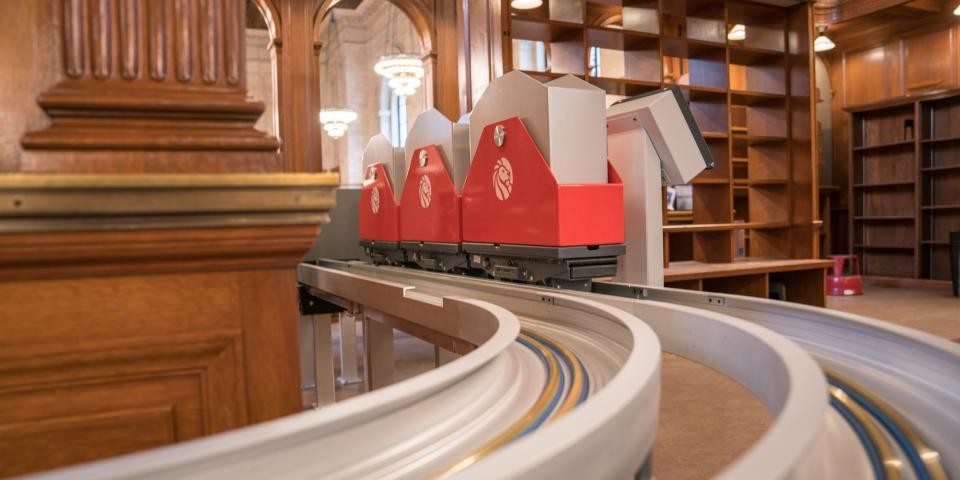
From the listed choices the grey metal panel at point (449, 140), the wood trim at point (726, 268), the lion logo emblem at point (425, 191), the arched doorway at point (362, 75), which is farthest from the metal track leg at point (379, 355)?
the arched doorway at point (362, 75)

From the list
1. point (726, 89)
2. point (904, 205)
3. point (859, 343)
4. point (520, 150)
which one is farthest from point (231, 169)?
point (904, 205)

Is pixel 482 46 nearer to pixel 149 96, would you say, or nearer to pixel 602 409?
pixel 149 96

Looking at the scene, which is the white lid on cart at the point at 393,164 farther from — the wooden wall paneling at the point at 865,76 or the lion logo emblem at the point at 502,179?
the wooden wall paneling at the point at 865,76

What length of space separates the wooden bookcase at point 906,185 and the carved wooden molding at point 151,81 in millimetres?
8642

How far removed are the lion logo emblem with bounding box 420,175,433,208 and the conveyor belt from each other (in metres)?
1.71

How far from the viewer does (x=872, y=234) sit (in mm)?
8828

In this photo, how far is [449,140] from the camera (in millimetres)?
3463

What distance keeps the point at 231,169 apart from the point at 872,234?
9546 mm

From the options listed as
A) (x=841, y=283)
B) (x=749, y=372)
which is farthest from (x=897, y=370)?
(x=841, y=283)

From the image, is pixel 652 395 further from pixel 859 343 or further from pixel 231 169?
pixel 859 343

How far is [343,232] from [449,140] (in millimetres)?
2249

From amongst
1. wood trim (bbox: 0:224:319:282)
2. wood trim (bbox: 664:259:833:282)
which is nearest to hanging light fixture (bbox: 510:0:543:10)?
wood trim (bbox: 664:259:833:282)

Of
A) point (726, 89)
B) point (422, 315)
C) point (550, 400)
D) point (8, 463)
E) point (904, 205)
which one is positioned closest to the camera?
point (8, 463)

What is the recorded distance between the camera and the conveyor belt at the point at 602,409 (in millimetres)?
614
